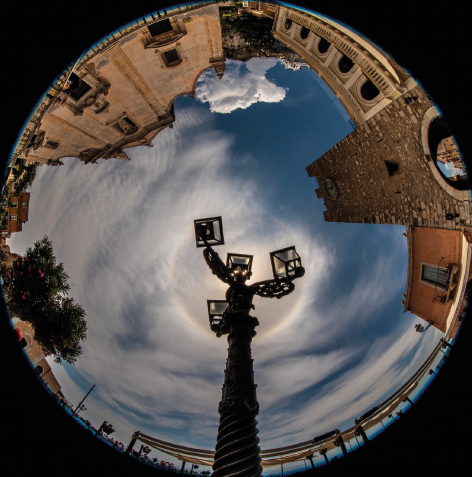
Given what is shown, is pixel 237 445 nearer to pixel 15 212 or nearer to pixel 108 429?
pixel 108 429

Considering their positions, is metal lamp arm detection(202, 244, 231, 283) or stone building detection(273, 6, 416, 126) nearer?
metal lamp arm detection(202, 244, 231, 283)

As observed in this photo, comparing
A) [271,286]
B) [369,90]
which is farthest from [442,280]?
[369,90]

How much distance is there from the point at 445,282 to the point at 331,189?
7.55 metres

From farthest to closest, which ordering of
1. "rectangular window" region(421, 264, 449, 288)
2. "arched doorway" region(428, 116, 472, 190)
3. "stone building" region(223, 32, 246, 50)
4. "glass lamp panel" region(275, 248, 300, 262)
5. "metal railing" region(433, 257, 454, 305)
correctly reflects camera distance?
"rectangular window" region(421, 264, 449, 288) → "metal railing" region(433, 257, 454, 305) → "stone building" region(223, 32, 246, 50) → "arched doorway" region(428, 116, 472, 190) → "glass lamp panel" region(275, 248, 300, 262)

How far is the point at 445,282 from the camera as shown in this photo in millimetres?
7121

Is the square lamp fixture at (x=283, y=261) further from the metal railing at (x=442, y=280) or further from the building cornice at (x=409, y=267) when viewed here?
the building cornice at (x=409, y=267)

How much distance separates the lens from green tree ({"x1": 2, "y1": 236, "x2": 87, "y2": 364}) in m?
4.43

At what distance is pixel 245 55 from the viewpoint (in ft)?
25.2

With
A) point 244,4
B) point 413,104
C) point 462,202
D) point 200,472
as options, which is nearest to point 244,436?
point 200,472

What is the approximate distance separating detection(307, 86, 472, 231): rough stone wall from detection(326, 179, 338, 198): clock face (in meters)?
0.24

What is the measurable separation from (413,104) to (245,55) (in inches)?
244

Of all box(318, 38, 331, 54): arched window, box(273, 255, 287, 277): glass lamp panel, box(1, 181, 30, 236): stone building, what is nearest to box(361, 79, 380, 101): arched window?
box(318, 38, 331, 54): arched window

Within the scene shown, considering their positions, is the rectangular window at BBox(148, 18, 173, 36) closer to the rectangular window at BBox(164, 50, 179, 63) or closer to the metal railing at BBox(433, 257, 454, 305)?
the rectangular window at BBox(164, 50, 179, 63)

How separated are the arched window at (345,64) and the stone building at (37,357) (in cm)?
1472
